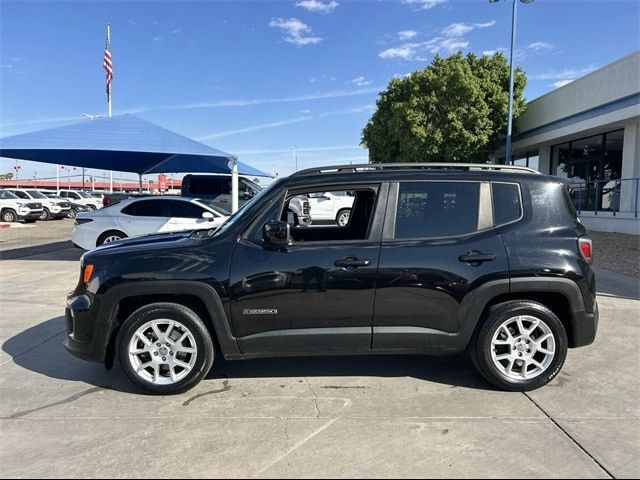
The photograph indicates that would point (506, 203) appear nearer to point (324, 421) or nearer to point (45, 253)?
point (324, 421)

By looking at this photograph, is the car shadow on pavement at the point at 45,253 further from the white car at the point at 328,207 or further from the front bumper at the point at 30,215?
the front bumper at the point at 30,215

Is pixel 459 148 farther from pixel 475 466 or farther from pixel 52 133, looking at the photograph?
pixel 475 466

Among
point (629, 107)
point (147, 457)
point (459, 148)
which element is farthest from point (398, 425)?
point (459, 148)

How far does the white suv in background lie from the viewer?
24.0m

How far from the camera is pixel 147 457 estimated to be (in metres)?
2.99

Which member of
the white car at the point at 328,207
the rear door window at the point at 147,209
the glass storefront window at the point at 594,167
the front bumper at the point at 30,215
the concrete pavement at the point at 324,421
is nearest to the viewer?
the concrete pavement at the point at 324,421

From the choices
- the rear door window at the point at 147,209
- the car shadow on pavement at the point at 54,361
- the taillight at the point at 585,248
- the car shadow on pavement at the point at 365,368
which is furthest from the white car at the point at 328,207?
the taillight at the point at 585,248

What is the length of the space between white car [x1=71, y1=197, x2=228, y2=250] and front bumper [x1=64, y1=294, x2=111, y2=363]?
6890mm

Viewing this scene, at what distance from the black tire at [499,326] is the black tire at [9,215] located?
86.9 ft

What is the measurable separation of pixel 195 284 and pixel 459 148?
72.7 ft

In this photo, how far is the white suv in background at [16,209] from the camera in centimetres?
2403

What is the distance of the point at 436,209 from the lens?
13.0 feet

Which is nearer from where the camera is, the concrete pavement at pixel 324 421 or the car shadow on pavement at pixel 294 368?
the concrete pavement at pixel 324 421

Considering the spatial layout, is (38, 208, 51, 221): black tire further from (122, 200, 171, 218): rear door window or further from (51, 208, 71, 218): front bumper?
(122, 200, 171, 218): rear door window
